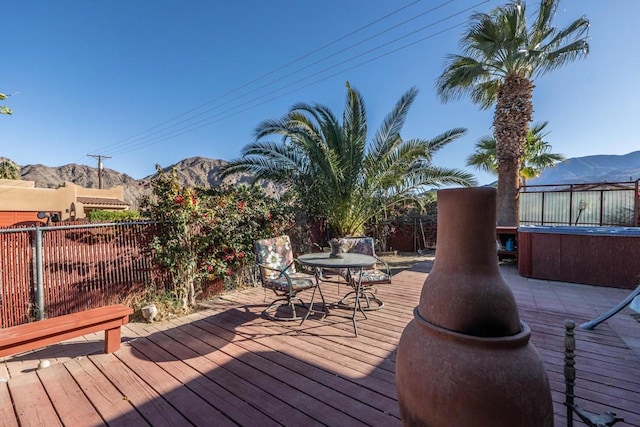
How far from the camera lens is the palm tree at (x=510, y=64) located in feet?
25.4

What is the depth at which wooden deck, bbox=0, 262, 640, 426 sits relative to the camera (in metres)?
1.97

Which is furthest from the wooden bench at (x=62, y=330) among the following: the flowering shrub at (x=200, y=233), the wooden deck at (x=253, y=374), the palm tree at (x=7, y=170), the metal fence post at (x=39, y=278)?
the palm tree at (x=7, y=170)

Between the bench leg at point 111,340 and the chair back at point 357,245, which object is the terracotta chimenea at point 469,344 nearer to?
the bench leg at point 111,340

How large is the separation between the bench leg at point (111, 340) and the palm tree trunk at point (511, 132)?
30.5 feet

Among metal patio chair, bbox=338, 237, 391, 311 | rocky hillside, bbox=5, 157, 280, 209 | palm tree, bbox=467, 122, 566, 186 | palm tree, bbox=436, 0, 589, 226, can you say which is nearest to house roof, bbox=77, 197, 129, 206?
rocky hillside, bbox=5, 157, 280, 209

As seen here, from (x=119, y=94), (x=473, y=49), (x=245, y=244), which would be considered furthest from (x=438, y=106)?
(x=119, y=94)

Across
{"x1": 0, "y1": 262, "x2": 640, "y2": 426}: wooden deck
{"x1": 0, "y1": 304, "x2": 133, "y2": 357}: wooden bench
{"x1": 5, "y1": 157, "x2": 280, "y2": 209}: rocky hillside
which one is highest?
{"x1": 5, "y1": 157, "x2": 280, "y2": 209}: rocky hillside

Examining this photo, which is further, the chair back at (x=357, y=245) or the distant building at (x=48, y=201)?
the distant building at (x=48, y=201)

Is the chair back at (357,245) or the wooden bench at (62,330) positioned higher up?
the chair back at (357,245)

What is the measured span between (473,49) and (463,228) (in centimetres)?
933

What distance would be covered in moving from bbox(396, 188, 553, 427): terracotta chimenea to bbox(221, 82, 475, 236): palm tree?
5428 mm

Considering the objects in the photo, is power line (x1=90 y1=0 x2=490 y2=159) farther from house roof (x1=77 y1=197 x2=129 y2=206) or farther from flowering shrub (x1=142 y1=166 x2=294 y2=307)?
house roof (x1=77 y1=197 x2=129 y2=206)

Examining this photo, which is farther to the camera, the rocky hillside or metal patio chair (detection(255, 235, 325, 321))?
the rocky hillside

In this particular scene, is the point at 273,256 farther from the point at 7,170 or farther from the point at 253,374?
the point at 7,170
